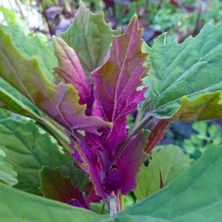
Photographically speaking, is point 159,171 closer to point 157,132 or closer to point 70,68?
point 157,132

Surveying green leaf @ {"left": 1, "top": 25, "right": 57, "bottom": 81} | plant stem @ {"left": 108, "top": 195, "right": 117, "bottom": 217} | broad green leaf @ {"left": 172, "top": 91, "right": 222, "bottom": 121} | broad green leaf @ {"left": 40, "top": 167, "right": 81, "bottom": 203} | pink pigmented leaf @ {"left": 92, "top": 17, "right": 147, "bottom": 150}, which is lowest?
plant stem @ {"left": 108, "top": 195, "right": 117, "bottom": 217}

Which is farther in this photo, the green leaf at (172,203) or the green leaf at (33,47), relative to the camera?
the green leaf at (33,47)

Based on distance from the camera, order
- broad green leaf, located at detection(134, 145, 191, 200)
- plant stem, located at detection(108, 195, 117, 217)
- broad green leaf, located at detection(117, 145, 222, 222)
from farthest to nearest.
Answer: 1. broad green leaf, located at detection(134, 145, 191, 200)
2. plant stem, located at detection(108, 195, 117, 217)
3. broad green leaf, located at detection(117, 145, 222, 222)

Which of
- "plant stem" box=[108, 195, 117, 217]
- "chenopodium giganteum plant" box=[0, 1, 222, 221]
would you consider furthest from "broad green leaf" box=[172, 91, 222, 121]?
"plant stem" box=[108, 195, 117, 217]

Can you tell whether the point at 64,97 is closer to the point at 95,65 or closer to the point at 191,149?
the point at 95,65

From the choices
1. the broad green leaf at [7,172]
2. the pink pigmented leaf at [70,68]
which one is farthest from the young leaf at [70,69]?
the broad green leaf at [7,172]

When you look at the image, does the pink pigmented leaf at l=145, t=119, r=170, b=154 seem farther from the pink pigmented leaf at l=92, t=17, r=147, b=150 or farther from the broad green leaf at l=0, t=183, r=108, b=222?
the broad green leaf at l=0, t=183, r=108, b=222

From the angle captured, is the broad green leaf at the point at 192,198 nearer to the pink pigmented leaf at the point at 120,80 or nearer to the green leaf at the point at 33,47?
the pink pigmented leaf at the point at 120,80

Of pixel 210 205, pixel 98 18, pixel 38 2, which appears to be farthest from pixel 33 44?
pixel 38 2
